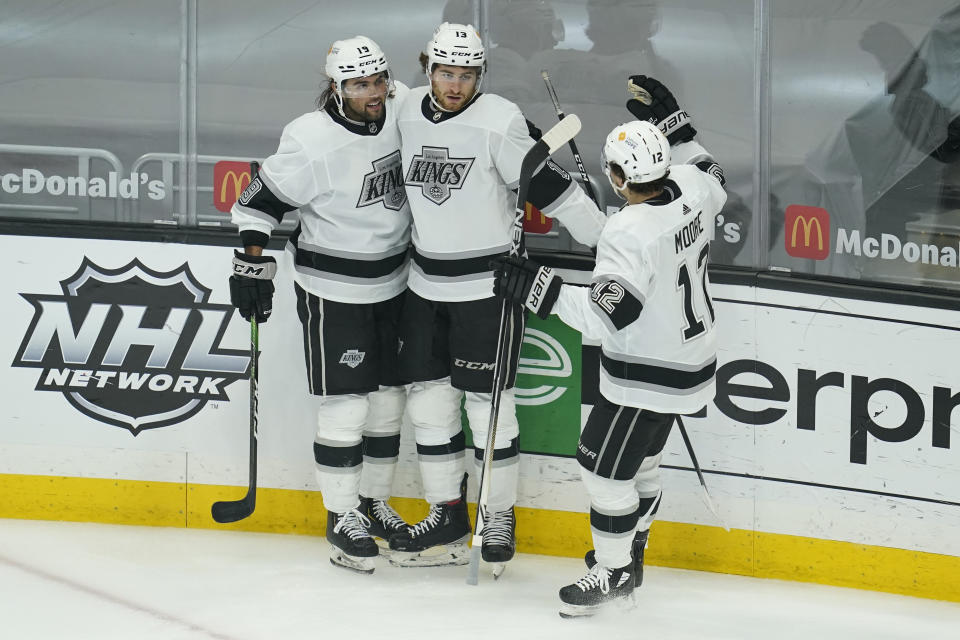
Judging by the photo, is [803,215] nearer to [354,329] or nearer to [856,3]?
[856,3]

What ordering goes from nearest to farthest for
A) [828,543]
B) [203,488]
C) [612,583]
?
[612,583] → [828,543] → [203,488]

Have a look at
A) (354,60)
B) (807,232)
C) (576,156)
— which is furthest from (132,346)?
(807,232)

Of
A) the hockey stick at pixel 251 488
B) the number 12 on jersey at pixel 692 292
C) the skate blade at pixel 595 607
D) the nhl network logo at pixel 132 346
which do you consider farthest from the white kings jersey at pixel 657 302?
the nhl network logo at pixel 132 346

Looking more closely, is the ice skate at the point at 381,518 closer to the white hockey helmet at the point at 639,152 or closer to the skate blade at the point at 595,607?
the skate blade at the point at 595,607

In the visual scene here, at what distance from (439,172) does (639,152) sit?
63 centimetres

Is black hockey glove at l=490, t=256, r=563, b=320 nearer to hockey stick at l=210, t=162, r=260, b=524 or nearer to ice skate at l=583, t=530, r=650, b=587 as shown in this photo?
ice skate at l=583, t=530, r=650, b=587

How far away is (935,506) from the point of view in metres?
3.14

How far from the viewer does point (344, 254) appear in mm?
3289

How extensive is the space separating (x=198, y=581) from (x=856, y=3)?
2418 millimetres

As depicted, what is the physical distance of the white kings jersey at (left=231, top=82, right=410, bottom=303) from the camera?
321 centimetres

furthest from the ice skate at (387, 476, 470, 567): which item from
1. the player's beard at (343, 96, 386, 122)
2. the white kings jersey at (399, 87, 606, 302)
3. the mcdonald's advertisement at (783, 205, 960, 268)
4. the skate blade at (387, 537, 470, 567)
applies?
the mcdonald's advertisement at (783, 205, 960, 268)

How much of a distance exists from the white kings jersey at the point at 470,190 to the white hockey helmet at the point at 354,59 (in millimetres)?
169

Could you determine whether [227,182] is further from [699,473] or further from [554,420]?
[699,473]

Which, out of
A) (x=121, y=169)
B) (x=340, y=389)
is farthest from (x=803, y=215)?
(x=121, y=169)
